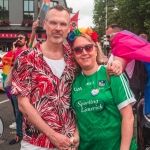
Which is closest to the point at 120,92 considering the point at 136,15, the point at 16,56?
the point at 16,56

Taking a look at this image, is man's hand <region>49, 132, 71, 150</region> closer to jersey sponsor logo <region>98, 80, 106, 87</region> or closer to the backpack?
jersey sponsor logo <region>98, 80, 106, 87</region>

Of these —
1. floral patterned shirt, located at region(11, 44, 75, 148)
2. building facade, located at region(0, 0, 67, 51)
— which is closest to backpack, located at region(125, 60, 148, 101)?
floral patterned shirt, located at region(11, 44, 75, 148)

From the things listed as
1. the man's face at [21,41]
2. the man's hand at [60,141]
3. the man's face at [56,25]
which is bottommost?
the man's hand at [60,141]

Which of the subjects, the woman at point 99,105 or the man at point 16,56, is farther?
the man at point 16,56

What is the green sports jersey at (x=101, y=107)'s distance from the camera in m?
2.18

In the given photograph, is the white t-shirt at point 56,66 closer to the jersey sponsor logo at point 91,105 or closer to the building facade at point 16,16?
the jersey sponsor logo at point 91,105

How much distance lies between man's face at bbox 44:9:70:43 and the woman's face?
0.14 metres

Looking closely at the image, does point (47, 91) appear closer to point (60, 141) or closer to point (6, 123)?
point (60, 141)

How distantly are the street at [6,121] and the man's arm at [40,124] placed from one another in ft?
9.97

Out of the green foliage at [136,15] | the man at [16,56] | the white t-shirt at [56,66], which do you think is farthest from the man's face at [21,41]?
the green foliage at [136,15]

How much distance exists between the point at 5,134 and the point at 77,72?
388 centimetres

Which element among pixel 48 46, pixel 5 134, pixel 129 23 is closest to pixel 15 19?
pixel 129 23

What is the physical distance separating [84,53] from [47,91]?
428 millimetres

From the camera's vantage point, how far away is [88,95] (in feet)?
7.27
